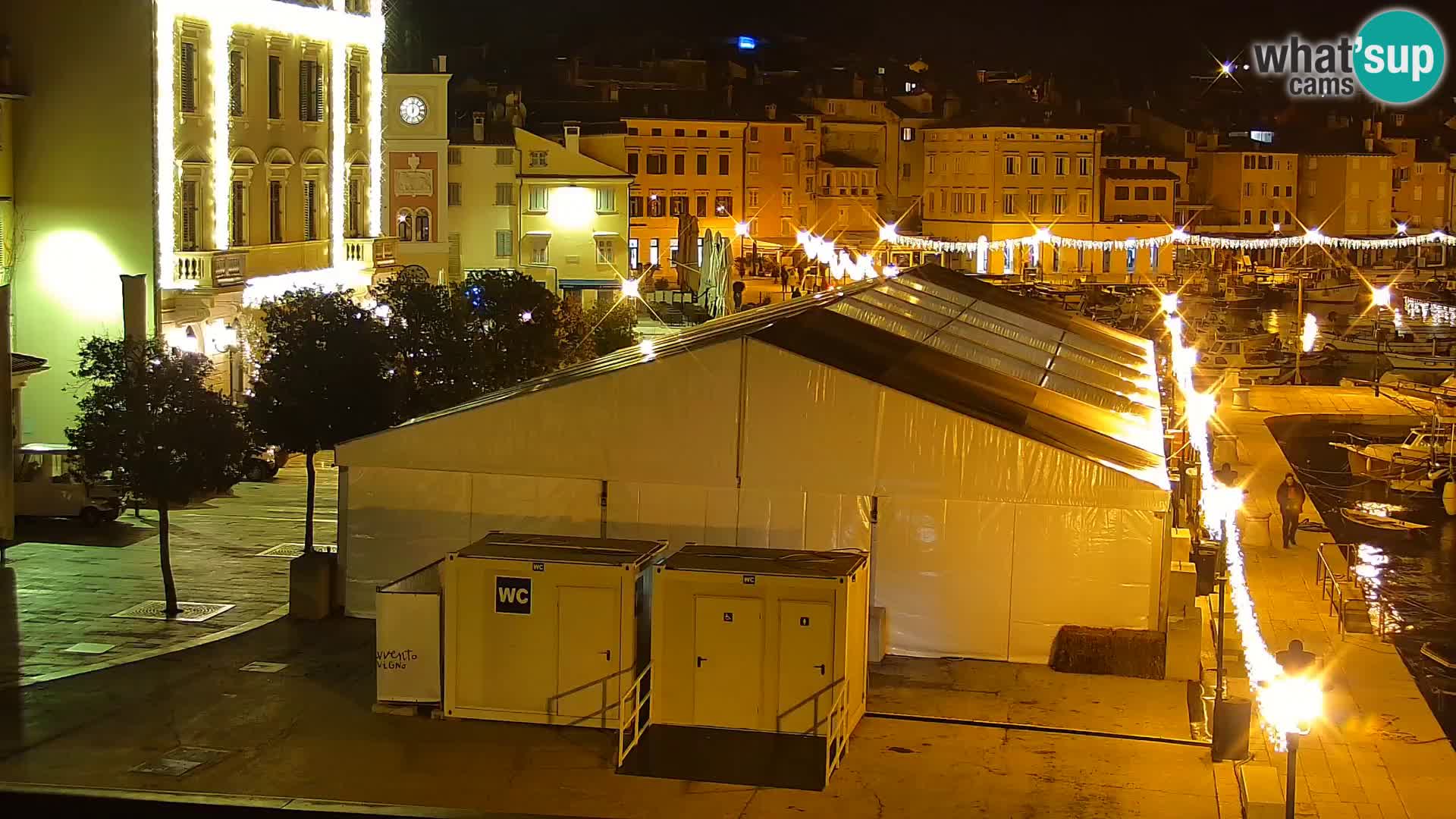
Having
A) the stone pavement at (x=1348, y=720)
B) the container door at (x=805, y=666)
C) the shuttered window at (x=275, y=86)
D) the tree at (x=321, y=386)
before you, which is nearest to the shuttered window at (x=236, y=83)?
the shuttered window at (x=275, y=86)

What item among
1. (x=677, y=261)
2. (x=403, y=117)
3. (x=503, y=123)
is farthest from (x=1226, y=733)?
(x=503, y=123)

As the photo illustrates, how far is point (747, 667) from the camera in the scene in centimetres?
1466

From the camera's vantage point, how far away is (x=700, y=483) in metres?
18.5

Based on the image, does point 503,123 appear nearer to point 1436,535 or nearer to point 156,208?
point 156,208

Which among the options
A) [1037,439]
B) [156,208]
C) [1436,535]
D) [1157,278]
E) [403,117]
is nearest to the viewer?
[1037,439]

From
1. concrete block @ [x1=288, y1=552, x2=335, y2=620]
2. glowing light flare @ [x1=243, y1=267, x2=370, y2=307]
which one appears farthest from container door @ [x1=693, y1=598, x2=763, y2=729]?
glowing light flare @ [x1=243, y1=267, x2=370, y2=307]

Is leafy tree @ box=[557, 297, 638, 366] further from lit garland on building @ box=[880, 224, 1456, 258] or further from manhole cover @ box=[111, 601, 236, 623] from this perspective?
lit garland on building @ box=[880, 224, 1456, 258]

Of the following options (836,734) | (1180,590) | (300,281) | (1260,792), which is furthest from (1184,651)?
(300,281)

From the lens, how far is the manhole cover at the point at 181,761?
14.2 m

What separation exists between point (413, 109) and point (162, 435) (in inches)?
1572

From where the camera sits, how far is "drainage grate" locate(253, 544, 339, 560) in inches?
950

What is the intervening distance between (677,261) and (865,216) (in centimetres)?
4664

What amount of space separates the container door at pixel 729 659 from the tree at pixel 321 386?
8691mm

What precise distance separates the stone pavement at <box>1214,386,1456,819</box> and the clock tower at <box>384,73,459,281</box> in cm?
3442
